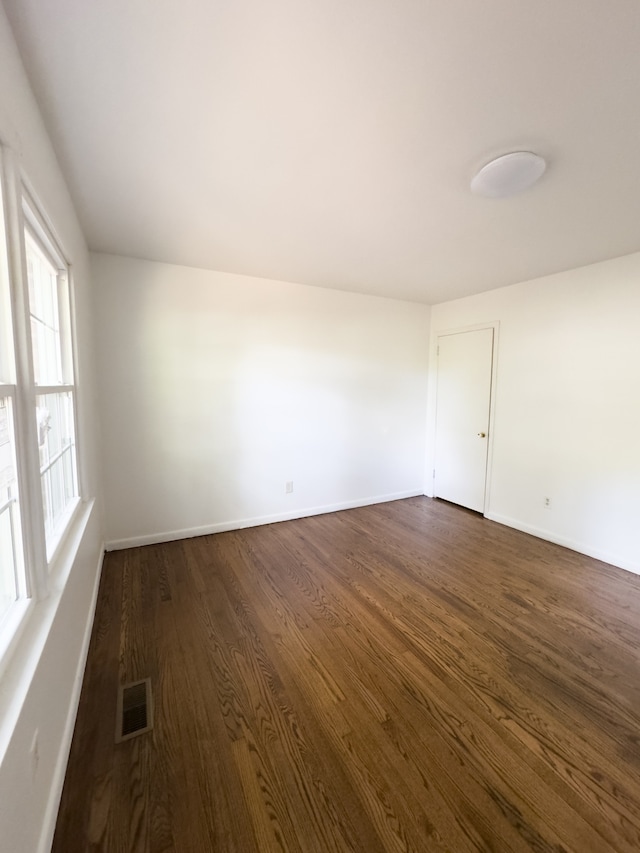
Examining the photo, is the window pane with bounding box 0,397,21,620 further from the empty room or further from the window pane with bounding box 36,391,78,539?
the window pane with bounding box 36,391,78,539

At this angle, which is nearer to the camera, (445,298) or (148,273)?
(148,273)

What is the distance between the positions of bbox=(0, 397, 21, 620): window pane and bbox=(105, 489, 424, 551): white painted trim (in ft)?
6.66

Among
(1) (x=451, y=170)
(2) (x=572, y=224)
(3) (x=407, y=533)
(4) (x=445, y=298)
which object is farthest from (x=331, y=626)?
(4) (x=445, y=298)

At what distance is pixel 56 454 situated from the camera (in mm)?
1769

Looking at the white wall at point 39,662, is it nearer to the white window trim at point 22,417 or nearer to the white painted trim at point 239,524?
the white window trim at point 22,417

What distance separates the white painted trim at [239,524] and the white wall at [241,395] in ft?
0.05

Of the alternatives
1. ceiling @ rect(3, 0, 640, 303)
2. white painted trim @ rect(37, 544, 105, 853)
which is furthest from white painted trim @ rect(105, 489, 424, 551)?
ceiling @ rect(3, 0, 640, 303)

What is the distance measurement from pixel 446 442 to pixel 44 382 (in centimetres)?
392

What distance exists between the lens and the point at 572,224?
7.22 ft

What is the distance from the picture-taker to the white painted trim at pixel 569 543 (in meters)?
2.77

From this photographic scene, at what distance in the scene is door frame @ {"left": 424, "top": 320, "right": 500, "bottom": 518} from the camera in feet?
12.0

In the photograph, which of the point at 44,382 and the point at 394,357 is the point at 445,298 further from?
the point at 44,382

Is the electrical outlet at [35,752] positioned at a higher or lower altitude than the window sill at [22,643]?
lower

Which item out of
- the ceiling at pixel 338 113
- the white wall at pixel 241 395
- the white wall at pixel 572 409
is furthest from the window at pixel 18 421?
the white wall at pixel 572 409
